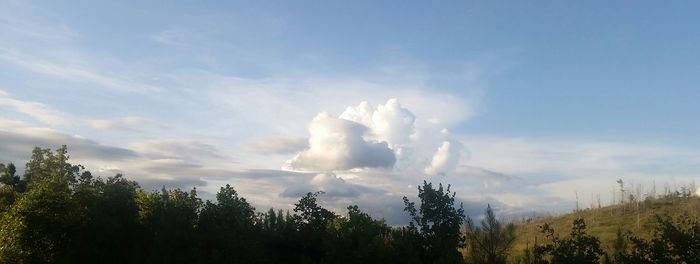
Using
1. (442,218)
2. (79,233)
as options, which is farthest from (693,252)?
(79,233)

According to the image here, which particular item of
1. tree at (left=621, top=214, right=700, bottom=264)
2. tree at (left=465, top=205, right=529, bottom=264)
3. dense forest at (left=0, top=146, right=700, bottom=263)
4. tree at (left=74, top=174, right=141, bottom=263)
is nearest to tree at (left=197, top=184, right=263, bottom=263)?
dense forest at (left=0, top=146, right=700, bottom=263)

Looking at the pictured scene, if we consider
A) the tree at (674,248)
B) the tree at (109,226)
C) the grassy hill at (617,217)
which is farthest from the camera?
the grassy hill at (617,217)

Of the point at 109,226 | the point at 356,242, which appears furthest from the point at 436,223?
the point at 109,226

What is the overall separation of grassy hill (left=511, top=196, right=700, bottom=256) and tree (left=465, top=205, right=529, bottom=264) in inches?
1797

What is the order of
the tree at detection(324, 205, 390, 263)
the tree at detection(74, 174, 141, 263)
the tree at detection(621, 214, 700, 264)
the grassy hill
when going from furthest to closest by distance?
the grassy hill, the tree at detection(74, 174, 141, 263), the tree at detection(324, 205, 390, 263), the tree at detection(621, 214, 700, 264)

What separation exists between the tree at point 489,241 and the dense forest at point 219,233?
0.64ft

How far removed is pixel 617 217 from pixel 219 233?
102 meters

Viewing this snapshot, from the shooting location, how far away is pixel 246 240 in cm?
3791

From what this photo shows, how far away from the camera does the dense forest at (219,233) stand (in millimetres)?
34188

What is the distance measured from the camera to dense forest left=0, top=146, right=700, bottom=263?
34188 mm

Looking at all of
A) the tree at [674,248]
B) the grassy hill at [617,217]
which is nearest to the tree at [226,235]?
the tree at [674,248]

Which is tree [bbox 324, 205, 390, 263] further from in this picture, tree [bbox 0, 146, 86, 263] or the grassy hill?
the grassy hill

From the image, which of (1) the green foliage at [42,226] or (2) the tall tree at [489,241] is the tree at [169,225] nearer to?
(1) the green foliage at [42,226]

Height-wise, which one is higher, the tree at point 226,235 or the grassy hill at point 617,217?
the grassy hill at point 617,217
